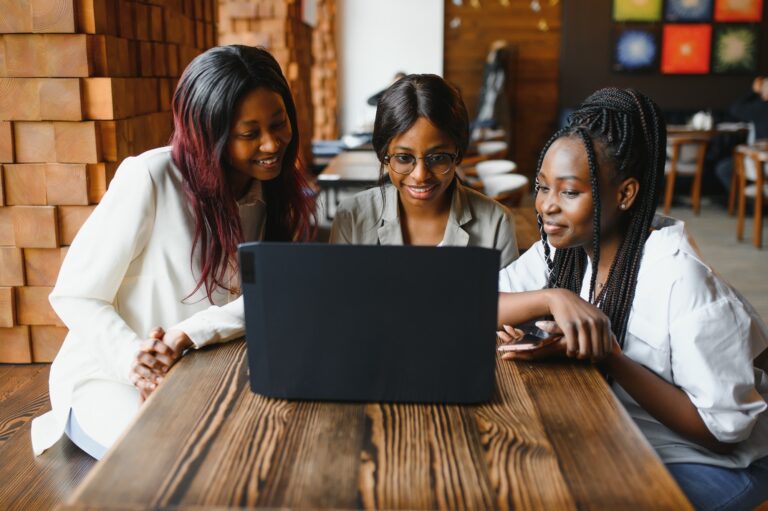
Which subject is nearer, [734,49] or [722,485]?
[722,485]

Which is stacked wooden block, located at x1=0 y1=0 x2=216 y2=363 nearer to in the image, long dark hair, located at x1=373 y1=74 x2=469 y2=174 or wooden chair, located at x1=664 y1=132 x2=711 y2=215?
long dark hair, located at x1=373 y1=74 x2=469 y2=174

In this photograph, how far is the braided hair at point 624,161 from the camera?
1.40 m

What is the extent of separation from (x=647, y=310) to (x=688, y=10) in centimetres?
853

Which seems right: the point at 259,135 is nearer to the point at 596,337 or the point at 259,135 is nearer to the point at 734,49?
the point at 596,337

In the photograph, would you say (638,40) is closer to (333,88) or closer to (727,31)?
(727,31)

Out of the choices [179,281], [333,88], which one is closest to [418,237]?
[179,281]

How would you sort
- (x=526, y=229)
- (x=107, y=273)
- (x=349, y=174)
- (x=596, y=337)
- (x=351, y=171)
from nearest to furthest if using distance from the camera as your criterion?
(x=596, y=337)
(x=107, y=273)
(x=526, y=229)
(x=349, y=174)
(x=351, y=171)

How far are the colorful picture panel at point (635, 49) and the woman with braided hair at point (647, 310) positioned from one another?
7965 mm

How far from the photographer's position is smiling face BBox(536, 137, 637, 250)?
1401 mm

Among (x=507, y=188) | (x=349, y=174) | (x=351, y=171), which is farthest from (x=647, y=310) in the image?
(x=351, y=171)

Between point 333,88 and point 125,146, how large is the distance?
20.0 feet

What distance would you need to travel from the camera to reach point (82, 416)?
1608mm

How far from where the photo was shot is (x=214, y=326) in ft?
4.44

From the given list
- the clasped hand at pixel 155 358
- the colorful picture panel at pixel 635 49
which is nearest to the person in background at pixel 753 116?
the colorful picture panel at pixel 635 49
